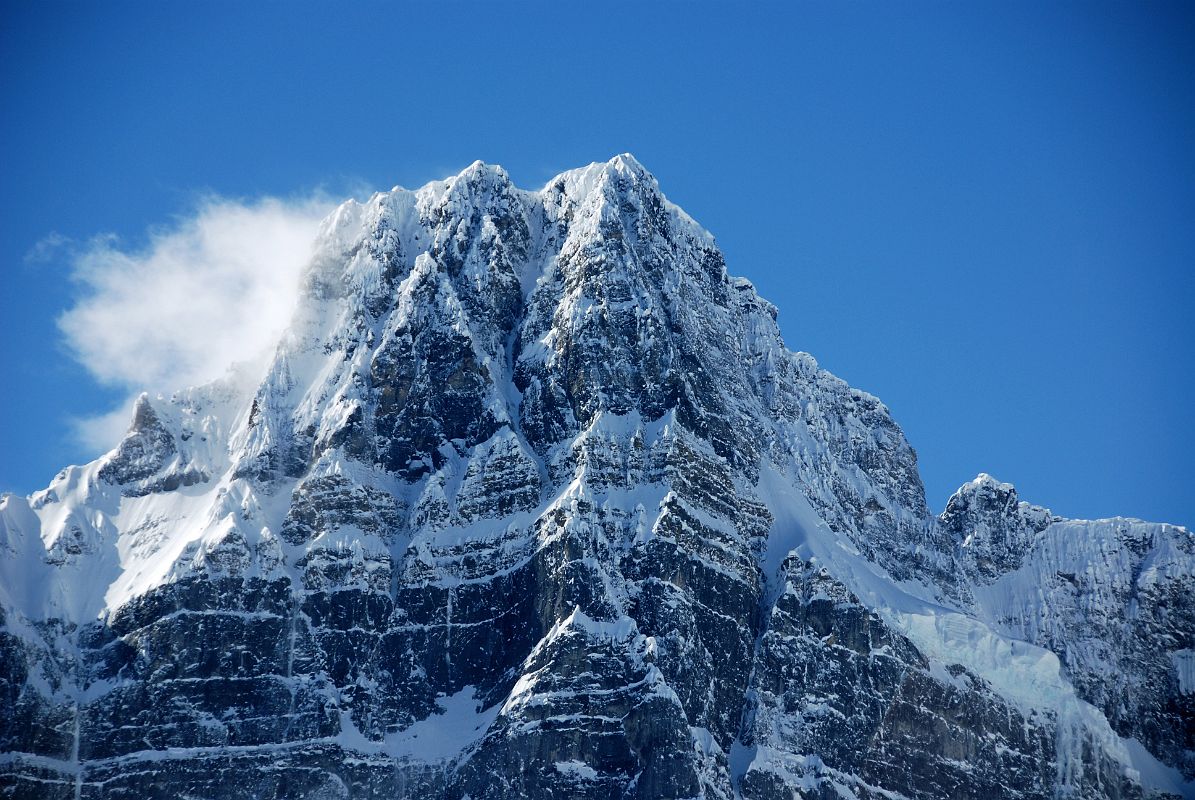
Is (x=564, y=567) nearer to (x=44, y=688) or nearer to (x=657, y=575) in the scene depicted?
(x=657, y=575)

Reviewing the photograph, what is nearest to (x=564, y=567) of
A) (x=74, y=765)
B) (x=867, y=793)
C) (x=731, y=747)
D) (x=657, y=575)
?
(x=657, y=575)

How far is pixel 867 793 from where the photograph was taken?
19912 centimetres

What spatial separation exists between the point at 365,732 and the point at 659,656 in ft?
108

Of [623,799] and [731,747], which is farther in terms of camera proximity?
[731,747]

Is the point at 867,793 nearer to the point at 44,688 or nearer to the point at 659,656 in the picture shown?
the point at 659,656

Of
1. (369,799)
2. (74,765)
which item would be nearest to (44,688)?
(74,765)

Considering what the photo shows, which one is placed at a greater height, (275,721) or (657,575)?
(657,575)

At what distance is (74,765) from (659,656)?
6164 cm

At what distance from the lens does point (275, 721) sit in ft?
648

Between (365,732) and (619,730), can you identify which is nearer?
(619,730)

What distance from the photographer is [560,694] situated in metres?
188

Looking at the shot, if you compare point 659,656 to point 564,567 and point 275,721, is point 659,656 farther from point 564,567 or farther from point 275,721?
point 275,721

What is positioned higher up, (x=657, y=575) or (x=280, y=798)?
(x=657, y=575)

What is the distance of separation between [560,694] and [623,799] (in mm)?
12553
